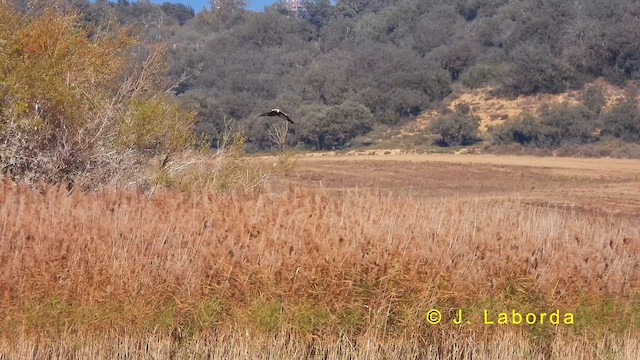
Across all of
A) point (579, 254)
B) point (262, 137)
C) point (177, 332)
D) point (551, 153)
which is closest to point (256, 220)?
point (177, 332)

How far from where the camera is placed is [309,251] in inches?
316

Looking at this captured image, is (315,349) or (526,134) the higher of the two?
(315,349)

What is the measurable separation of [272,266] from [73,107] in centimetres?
487

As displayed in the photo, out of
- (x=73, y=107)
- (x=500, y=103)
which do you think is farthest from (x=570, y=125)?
(x=73, y=107)

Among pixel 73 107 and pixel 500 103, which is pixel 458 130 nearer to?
pixel 500 103

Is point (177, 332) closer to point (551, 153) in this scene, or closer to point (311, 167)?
point (311, 167)

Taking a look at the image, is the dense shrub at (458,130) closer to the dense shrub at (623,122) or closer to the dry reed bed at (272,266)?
the dense shrub at (623,122)

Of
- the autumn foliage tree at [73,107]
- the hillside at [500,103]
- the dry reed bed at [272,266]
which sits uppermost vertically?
the autumn foliage tree at [73,107]

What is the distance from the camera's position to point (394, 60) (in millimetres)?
66812

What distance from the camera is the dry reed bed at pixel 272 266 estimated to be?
24.8ft

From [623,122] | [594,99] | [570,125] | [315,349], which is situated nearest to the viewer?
[315,349]

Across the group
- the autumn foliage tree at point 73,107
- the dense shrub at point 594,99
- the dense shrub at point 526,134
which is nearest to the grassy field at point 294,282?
the autumn foliage tree at point 73,107
